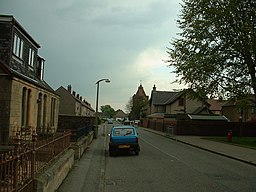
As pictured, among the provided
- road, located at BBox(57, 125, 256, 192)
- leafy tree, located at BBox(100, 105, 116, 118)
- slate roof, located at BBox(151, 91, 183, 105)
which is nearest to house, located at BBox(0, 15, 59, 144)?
road, located at BBox(57, 125, 256, 192)

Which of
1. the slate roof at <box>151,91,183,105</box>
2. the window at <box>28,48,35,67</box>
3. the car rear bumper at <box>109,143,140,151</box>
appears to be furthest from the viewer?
the slate roof at <box>151,91,183,105</box>

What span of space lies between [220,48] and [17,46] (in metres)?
18.0

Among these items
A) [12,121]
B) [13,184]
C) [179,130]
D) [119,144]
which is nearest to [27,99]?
[12,121]

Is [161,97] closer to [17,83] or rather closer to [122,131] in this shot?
[122,131]

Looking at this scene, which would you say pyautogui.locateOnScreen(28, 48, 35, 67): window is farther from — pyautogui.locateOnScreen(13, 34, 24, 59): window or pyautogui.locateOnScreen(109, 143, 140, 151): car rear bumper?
pyautogui.locateOnScreen(109, 143, 140, 151): car rear bumper

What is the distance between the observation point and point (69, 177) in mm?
10578

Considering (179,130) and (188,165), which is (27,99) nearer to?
(188,165)

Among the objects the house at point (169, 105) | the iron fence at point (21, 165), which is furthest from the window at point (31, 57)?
the house at point (169, 105)

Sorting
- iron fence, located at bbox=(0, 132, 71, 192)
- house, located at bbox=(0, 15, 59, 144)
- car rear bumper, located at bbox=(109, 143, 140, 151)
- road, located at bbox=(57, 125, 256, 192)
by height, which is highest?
house, located at bbox=(0, 15, 59, 144)

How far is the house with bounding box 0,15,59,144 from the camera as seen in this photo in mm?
16328

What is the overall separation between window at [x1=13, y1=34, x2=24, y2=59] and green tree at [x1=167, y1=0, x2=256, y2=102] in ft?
49.0

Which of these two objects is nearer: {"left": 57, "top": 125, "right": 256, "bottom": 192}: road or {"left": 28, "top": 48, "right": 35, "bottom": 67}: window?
{"left": 57, "top": 125, "right": 256, "bottom": 192}: road

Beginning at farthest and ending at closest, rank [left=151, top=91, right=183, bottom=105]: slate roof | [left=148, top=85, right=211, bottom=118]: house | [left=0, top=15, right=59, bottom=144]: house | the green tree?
[left=151, top=91, right=183, bottom=105]: slate roof → [left=148, top=85, right=211, bottom=118]: house → the green tree → [left=0, top=15, right=59, bottom=144]: house

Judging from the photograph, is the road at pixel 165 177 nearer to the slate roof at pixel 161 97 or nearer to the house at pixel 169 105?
the house at pixel 169 105
